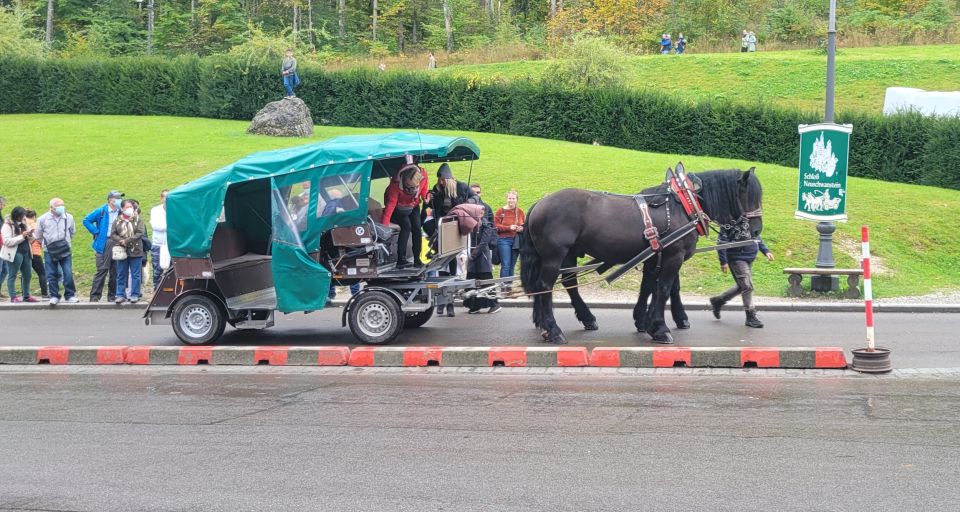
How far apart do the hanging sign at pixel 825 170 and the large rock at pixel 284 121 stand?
18.5 meters

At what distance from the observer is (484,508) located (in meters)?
6.26

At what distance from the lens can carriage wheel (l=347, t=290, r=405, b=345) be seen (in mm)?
12039

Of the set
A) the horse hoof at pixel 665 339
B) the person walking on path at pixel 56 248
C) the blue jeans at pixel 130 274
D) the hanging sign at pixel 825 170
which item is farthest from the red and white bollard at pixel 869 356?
the person walking on path at pixel 56 248

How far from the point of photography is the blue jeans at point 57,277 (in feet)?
55.9

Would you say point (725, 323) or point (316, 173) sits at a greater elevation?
point (316, 173)

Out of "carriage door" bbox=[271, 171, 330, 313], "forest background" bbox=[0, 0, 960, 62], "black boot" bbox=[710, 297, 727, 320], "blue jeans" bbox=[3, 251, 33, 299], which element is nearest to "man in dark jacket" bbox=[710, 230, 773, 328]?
"black boot" bbox=[710, 297, 727, 320]

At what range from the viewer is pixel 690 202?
12.1 meters

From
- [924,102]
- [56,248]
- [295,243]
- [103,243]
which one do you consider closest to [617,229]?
[295,243]

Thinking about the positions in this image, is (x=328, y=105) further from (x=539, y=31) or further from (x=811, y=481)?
(x=811, y=481)

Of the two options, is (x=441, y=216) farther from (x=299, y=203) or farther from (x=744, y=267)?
(x=744, y=267)

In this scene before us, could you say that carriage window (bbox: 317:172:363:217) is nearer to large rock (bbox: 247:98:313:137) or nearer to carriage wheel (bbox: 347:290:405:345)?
carriage wheel (bbox: 347:290:405:345)

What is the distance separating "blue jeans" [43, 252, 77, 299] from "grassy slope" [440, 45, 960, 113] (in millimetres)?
21800

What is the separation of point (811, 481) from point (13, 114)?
141 feet

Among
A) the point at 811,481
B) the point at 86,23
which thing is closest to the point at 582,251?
the point at 811,481
